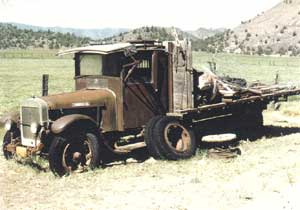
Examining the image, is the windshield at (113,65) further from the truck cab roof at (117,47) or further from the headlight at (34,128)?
the headlight at (34,128)

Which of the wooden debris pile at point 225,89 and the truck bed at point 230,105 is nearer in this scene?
the truck bed at point 230,105

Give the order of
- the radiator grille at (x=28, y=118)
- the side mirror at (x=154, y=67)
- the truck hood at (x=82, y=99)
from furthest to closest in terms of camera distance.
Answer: the side mirror at (x=154, y=67) → the truck hood at (x=82, y=99) → the radiator grille at (x=28, y=118)

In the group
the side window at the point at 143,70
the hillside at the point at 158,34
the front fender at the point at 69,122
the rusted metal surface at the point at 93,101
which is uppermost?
the hillside at the point at 158,34

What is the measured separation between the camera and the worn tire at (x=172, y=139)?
39.2 feet

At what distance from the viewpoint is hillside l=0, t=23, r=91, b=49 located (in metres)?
128

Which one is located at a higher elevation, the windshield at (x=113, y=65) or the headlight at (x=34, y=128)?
the windshield at (x=113, y=65)

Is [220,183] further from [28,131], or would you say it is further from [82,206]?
[28,131]

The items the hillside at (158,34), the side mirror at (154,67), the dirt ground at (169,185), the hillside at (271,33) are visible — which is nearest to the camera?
the dirt ground at (169,185)

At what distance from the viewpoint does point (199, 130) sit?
13.5 m

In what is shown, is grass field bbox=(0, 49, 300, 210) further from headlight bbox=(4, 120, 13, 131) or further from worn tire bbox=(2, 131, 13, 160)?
headlight bbox=(4, 120, 13, 131)

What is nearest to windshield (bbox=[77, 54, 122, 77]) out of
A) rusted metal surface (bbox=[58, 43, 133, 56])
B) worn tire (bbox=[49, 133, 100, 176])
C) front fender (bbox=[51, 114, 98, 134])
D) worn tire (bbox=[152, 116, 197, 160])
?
rusted metal surface (bbox=[58, 43, 133, 56])

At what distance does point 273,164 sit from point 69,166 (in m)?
3.84

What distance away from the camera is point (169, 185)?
33.2ft

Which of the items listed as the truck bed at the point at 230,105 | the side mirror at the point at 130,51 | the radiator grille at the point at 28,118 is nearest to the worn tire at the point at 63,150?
the radiator grille at the point at 28,118
